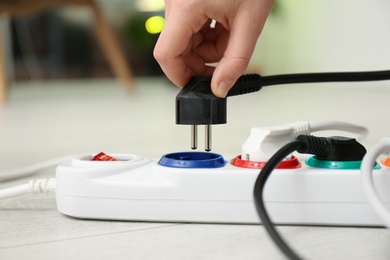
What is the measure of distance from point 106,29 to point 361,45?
1.18 meters

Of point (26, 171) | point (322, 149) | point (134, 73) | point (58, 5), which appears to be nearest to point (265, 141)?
point (322, 149)

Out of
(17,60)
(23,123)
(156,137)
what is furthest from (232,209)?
(17,60)

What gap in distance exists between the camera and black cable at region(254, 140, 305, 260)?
308 mm

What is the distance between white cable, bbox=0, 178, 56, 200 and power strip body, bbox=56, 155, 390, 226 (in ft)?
0.13

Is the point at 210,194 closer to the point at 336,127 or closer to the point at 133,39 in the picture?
the point at 336,127

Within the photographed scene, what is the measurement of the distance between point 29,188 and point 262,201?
237 millimetres

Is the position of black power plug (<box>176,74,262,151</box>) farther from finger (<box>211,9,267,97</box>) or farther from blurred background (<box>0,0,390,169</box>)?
blurred background (<box>0,0,390,169</box>)

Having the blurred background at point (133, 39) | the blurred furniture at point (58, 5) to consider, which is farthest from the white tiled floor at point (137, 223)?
the blurred background at point (133, 39)

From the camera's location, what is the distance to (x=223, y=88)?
457 millimetres

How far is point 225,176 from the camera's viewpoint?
1.43 ft

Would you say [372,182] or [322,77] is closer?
[372,182]

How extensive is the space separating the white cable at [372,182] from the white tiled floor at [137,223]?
39 mm

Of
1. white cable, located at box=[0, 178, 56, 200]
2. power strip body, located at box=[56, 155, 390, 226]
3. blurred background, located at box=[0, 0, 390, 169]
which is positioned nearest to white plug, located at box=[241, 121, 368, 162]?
power strip body, located at box=[56, 155, 390, 226]

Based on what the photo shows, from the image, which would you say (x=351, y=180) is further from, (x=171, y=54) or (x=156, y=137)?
(x=156, y=137)
